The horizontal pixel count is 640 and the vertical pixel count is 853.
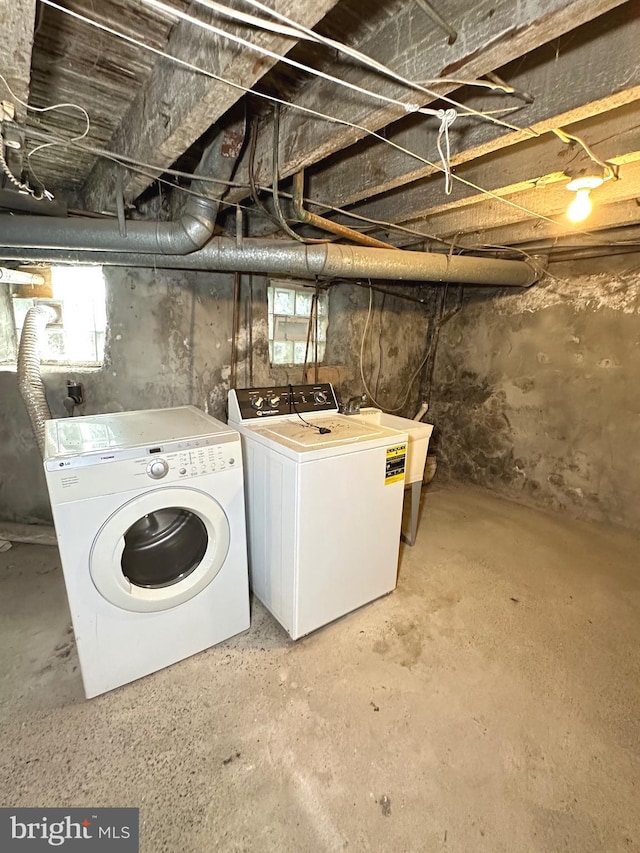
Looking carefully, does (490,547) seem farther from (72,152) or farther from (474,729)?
(72,152)

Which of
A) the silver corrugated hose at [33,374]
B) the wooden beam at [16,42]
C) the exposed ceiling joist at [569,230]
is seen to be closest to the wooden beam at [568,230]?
the exposed ceiling joist at [569,230]

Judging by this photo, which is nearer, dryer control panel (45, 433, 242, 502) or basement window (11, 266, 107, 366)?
dryer control panel (45, 433, 242, 502)

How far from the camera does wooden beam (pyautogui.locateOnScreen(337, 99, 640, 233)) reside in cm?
129

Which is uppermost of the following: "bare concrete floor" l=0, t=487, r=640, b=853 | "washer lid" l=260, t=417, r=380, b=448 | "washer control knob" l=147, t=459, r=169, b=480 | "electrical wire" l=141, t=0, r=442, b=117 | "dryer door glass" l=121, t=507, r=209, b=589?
"electrical wire" l=141, t=0, r=442, b=117

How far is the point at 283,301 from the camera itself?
2.92 meters

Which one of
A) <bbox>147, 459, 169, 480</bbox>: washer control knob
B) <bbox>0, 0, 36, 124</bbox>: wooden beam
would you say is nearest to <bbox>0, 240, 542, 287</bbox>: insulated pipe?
<bbox>0, 0, 36, 124</bbox>: wooden beam

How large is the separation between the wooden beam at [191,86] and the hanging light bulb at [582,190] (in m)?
1.22

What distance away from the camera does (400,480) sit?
1.92 m

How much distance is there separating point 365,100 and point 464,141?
1.43ft

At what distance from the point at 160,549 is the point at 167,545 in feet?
0.11

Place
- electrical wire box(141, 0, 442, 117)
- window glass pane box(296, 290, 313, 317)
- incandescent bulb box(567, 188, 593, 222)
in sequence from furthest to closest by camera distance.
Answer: window glass pane box(296, 290, 313, 317) < incandescent bulb box(567, 188, 593, 222) < electrical wire box(141, 0, 442, 117)

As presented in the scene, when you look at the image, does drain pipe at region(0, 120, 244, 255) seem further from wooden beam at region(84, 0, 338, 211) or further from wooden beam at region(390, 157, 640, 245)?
wooden beam at region(390, 157, 640, 245)

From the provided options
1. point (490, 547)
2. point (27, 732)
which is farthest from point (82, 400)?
point (490, 547)

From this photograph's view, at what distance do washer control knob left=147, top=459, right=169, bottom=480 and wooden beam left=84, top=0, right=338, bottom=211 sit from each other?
112cm
